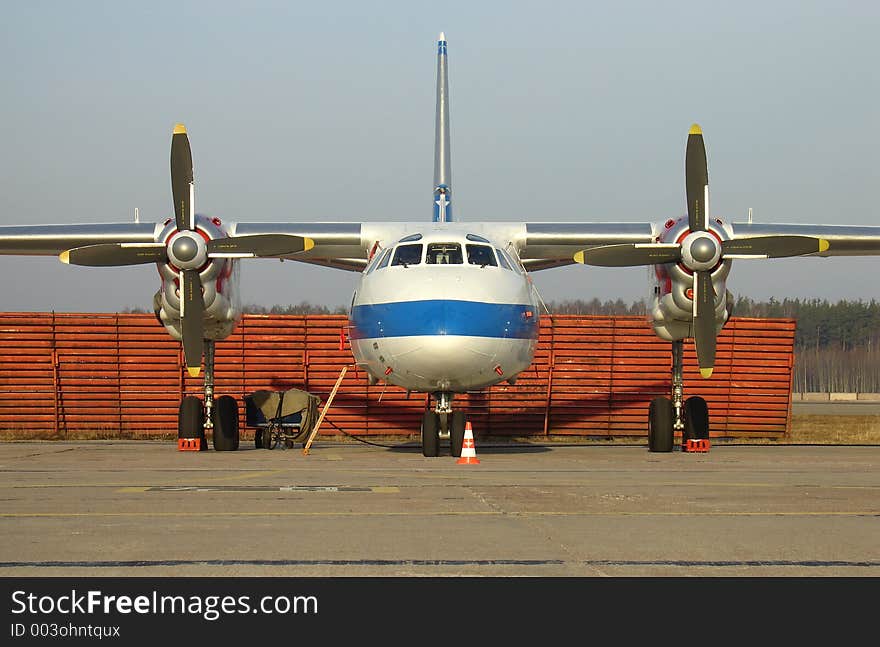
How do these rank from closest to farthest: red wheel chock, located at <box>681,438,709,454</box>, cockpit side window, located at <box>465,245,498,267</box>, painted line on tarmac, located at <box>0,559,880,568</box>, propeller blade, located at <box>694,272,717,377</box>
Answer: painted line on tarmac, located at <box>0,559,880,568</box> < cockpit side window, located at <box>465,245,498,267</box> < propeller blade, located at <box>694,272,717,377</box> < red wheel chock, located at <box>681,438,709,454</box>

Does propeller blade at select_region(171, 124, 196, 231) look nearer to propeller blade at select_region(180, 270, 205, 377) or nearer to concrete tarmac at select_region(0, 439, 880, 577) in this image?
propeller blade at select_region(180, 270, 205, 377)

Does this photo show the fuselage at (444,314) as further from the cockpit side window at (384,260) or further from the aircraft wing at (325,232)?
the aircraft wing at (325,232)

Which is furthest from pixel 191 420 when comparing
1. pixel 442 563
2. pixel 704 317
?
pixel 442 563

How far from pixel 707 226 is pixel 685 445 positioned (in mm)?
3875

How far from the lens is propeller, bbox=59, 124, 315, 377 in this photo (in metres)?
18.4

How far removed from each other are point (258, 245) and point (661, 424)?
25.0 feet

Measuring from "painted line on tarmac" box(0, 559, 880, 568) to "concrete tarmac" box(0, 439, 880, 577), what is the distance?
15mm

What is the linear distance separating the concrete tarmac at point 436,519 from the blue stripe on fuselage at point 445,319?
6.26 feet

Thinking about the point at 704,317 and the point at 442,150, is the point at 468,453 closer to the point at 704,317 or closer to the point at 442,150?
the point at 704,317

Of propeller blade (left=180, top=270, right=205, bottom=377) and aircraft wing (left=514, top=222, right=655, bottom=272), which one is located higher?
aircraft wing (left=514, top=222, right=655, bottom=272)

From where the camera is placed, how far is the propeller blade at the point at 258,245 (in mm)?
18516

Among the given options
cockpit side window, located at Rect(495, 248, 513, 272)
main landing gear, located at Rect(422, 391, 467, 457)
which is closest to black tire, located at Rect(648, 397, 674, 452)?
cockpit side window, located at Rect(495, 248, 513, 272)
